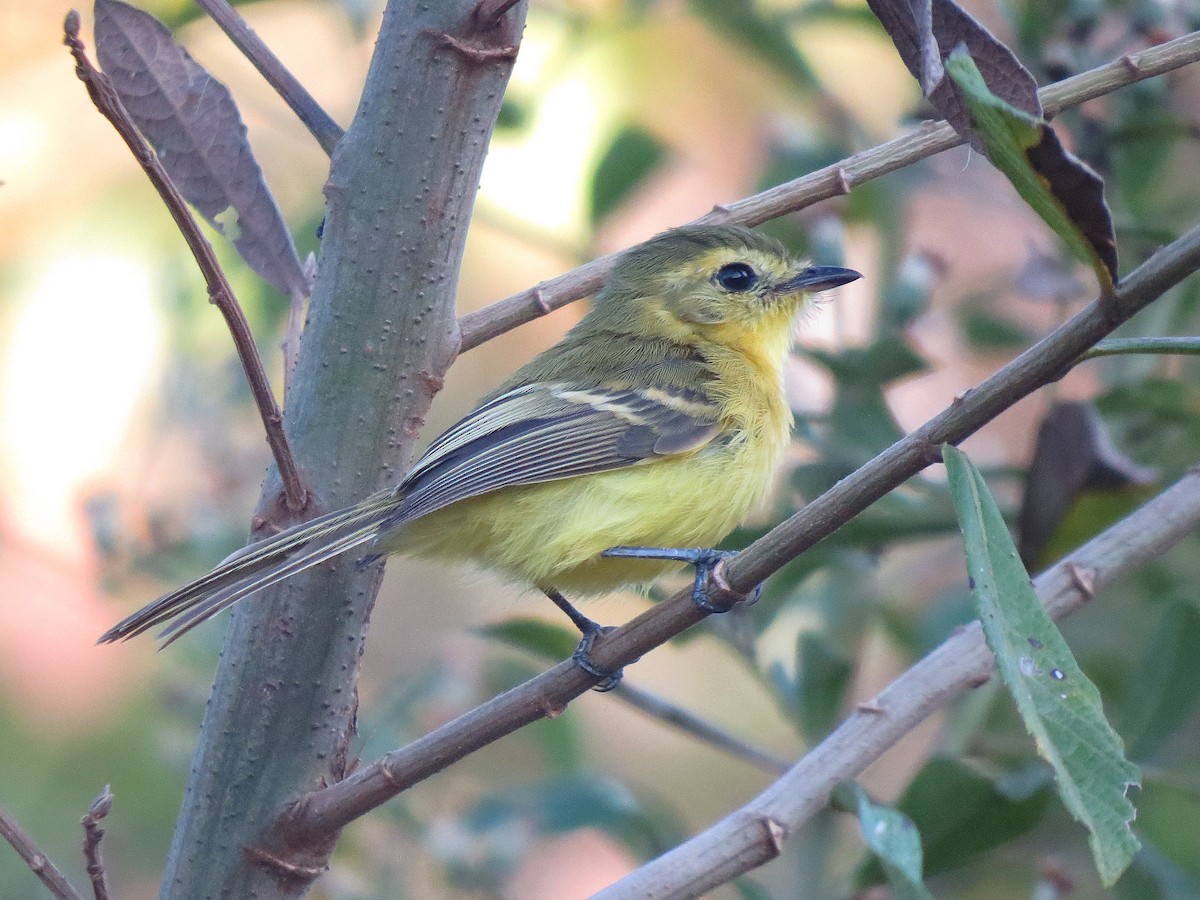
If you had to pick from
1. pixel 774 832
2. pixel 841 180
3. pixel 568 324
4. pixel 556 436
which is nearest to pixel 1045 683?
pixel 774 832

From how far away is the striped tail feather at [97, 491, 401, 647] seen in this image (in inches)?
82.3

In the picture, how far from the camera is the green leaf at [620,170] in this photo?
11.4 ft

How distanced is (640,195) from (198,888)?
2.18 meters

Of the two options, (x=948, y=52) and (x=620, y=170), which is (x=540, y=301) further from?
(x=620, y=170)

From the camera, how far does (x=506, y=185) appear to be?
382 cm

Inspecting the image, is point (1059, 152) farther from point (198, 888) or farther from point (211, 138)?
point (198, 888)

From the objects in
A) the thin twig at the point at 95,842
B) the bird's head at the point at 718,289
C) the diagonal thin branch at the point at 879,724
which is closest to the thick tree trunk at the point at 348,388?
the thin twig at the point at 95,842

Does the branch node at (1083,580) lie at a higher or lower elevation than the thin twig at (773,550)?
higher

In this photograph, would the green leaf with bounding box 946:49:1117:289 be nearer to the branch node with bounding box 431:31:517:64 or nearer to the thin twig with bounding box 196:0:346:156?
the branch node with bounding box 431:31:517:64

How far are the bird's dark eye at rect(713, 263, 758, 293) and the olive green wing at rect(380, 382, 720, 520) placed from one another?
56 centimetres

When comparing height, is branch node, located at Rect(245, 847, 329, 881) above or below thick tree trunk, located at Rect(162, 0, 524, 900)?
below

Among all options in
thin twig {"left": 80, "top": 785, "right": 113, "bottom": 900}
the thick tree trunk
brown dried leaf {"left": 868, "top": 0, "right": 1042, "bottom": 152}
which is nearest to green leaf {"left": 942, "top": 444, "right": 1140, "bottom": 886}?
brown dried leaf {"left": 868, "top": 0, "right": 1042, "bottom": 152}

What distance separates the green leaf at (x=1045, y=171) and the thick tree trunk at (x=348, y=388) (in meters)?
0.95

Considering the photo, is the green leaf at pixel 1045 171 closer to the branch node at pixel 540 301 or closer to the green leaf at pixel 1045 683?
the green leaf at pixel 1045 683
